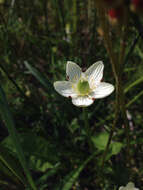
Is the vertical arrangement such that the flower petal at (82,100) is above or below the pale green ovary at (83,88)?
below

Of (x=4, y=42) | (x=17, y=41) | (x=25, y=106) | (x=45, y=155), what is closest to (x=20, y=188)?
(x=45, y=155)

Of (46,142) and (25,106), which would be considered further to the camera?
(25,106)

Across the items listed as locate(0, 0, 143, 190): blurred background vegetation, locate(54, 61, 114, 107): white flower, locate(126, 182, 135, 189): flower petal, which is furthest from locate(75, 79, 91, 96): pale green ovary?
locate(126, 182, 135, 189): flower petal

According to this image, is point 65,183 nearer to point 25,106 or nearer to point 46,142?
point 46,142

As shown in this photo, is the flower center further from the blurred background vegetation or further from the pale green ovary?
the blurred background vegetation

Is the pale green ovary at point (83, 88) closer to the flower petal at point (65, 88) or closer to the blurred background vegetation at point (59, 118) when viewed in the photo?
the flower petal at point (65, 88)

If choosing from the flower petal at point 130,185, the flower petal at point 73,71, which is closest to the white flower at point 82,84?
the flower petal at point 73,71
